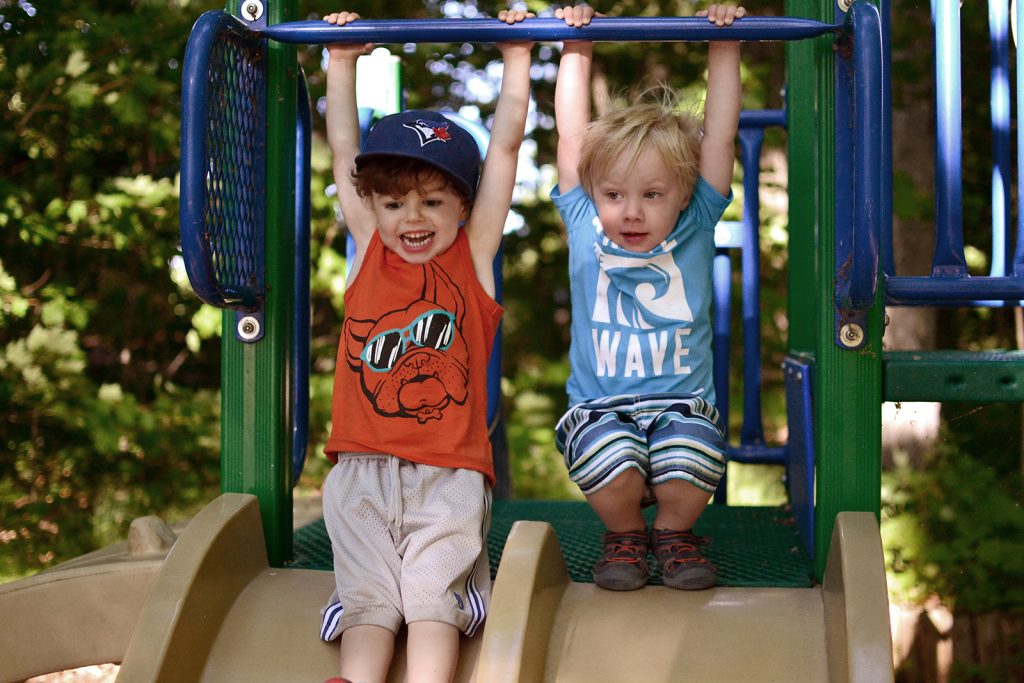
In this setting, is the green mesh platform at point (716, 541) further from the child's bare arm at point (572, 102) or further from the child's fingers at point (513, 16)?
the child's fingers at point (513, 16)

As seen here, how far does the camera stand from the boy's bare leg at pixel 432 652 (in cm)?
202

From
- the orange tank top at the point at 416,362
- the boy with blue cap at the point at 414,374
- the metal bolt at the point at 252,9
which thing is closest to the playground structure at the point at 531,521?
the metal bolt at the point at 252,9

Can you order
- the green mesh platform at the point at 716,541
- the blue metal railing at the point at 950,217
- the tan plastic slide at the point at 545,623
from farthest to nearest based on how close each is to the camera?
the green mesh platform at the point at 716,541, the blue metal railing at the point at 950,217, the tan plastic slide at the point at 545,623

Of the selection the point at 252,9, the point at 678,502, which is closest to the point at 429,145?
the point at 252,9

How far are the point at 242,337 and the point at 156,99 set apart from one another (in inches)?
111

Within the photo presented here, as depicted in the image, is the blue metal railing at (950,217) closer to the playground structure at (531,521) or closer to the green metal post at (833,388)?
the playground structure at (531,521)

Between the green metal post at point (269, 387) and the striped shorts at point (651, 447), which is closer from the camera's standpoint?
the striped shorts at point (651, 447)

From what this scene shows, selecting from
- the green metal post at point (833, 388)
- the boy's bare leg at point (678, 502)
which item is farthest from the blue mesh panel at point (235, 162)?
the green metal post at point (833, 388)

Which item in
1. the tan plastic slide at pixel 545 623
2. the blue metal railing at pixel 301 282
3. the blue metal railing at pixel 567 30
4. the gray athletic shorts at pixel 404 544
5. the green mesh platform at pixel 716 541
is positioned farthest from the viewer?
the blue metal railing at pixel 301 282

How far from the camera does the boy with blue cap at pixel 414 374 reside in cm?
212

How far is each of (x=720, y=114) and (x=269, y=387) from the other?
1159 millimetres

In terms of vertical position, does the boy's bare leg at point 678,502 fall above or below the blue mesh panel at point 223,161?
below

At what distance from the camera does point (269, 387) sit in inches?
98.0

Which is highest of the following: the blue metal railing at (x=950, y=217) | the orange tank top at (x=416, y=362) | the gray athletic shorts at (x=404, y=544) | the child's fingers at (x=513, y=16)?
the child's fingers at (x=513, y=16)
